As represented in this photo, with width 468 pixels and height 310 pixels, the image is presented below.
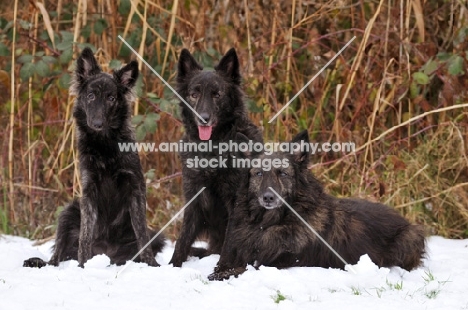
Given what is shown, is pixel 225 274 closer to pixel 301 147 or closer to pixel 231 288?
pixel 231 288

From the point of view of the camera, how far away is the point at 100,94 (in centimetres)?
523

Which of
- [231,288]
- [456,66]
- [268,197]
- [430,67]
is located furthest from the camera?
[430,67]

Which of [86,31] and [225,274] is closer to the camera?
[225,274]

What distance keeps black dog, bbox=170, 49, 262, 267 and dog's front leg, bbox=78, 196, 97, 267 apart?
669 mm

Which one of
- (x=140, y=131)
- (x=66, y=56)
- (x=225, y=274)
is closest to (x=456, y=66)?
(x=140, y=131)

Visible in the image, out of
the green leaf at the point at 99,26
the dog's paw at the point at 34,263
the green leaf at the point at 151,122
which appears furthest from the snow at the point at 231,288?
the green leaf at the point at 99,26

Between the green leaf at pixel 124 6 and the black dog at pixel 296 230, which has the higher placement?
the green leaf at pixel 124 6

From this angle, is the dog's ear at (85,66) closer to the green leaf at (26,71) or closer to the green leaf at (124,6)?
the green leaf at (26,71)

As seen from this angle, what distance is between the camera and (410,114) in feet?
24.7

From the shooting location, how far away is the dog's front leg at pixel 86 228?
520 centimetres

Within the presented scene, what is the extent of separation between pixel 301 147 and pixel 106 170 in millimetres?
1424

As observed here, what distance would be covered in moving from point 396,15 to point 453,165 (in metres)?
1.70

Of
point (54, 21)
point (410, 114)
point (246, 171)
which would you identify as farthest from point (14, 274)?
point (410, 114)

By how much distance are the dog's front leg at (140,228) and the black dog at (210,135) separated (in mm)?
275
